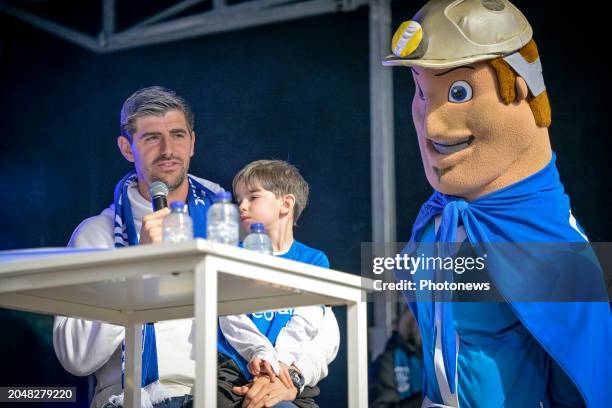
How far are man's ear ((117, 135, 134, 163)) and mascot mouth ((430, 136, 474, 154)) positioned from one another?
1220 mm

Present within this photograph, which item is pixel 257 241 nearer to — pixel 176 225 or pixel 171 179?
pixel 176 225

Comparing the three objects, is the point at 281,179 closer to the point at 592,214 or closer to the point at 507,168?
the point at 507,168

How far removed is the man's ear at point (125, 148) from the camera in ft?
13.1

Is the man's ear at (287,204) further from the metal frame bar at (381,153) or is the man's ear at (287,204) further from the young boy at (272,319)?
the metal frame bar at (381,153)

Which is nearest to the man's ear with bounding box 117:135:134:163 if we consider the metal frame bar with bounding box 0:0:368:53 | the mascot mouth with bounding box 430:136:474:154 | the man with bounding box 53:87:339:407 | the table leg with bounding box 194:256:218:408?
the man with bounding box 53:87:339:407

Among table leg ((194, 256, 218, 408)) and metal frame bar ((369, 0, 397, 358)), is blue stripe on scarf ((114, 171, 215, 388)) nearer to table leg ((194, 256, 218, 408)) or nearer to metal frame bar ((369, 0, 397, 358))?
metal frame bar ((369, 0, 397, 358))

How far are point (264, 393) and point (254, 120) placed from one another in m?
1.12

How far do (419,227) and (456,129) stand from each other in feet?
1.25

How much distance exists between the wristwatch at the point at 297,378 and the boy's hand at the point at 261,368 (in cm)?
7

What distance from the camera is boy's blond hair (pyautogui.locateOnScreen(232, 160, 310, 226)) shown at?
3734mm

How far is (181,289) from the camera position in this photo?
2.31 meters

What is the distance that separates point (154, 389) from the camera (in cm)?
343

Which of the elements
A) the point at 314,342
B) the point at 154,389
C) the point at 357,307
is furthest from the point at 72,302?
the point at 314,342

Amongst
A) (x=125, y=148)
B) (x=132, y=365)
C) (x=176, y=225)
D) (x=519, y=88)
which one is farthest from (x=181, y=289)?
(x=125, y=148)
